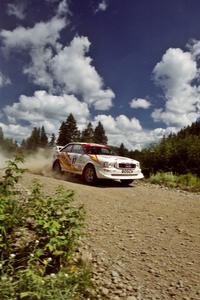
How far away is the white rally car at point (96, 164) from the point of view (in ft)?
37.1

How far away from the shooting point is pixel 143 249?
16.8 feet

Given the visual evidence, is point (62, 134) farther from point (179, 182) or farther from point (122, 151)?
point (179, 182)

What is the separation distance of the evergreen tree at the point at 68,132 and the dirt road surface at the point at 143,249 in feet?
165

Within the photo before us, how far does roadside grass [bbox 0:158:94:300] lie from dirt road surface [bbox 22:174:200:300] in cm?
36

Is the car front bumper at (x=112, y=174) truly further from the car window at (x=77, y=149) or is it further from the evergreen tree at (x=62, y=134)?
the evergreen tree at (x=62, y=134)

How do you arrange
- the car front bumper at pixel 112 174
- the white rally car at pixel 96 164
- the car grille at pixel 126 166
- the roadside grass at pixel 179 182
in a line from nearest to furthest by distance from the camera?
the car front bumper at pixel 112 174
the white rally car at pixel 96 164
the car grille at pixel 126 166
the roadside grass at pixel 179 182

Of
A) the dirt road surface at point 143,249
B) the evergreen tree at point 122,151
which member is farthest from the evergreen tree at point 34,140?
the dirt road surface at point 143,249

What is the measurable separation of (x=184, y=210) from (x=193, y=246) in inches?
96.5

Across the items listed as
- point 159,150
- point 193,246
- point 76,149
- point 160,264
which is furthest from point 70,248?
point 159,150

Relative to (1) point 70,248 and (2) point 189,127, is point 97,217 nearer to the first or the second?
(1) point 70,248

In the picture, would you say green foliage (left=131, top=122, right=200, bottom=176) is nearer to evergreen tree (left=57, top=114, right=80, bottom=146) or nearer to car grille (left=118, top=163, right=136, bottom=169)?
car grille (left=118, top=163, right=136, bottom=169)

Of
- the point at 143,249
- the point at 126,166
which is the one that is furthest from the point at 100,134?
the point at 143,249

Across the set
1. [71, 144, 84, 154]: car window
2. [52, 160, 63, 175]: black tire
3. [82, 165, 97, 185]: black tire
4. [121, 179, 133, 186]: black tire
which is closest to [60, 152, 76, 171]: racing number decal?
[71, 144, 84, 154]: car window

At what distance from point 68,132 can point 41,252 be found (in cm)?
5485
